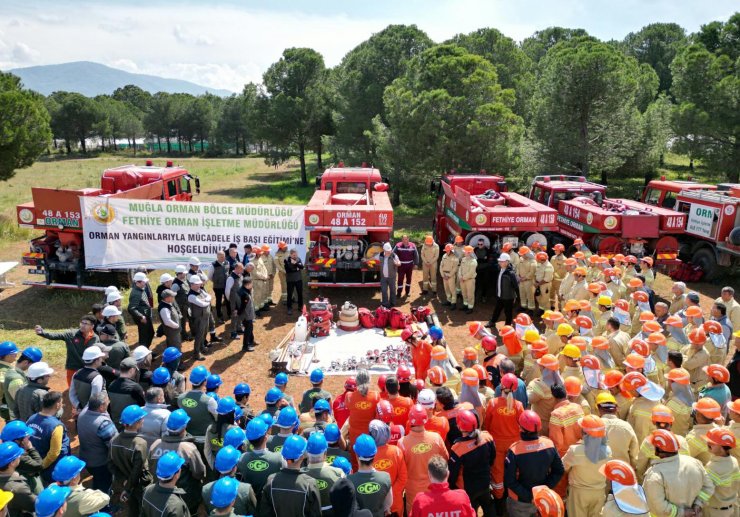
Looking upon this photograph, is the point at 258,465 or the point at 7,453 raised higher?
the point at 7,453

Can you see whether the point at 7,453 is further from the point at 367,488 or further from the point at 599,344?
the point at 599,344

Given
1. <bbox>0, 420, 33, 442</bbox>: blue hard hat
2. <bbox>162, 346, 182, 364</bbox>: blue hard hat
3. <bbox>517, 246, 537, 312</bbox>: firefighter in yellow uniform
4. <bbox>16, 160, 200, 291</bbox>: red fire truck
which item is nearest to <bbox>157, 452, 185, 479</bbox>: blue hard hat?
<bbox>0, 420, 33, 442</bbox>: blue hard hat

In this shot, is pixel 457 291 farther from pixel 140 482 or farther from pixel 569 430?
pixel 140 482

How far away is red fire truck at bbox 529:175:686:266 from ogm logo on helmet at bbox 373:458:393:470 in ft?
32.7

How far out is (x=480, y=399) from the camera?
570 centimetres

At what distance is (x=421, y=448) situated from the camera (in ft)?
15.7

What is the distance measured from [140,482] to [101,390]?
1.59 m

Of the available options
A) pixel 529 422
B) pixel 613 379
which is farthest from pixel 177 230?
pixel 529 422

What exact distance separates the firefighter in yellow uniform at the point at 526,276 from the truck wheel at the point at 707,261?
5867 millimetres

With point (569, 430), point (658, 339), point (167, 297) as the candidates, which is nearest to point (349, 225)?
point (167, 297)

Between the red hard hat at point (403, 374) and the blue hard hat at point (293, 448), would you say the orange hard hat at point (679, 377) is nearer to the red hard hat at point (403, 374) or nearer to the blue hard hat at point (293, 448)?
the red hard hat at point (403, 374)

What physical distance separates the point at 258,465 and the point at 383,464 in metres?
1.06

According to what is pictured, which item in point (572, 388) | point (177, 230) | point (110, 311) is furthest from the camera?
point (177, 230)

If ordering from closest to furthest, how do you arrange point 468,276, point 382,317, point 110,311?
point 110,311, point 382,317, point 468,276
